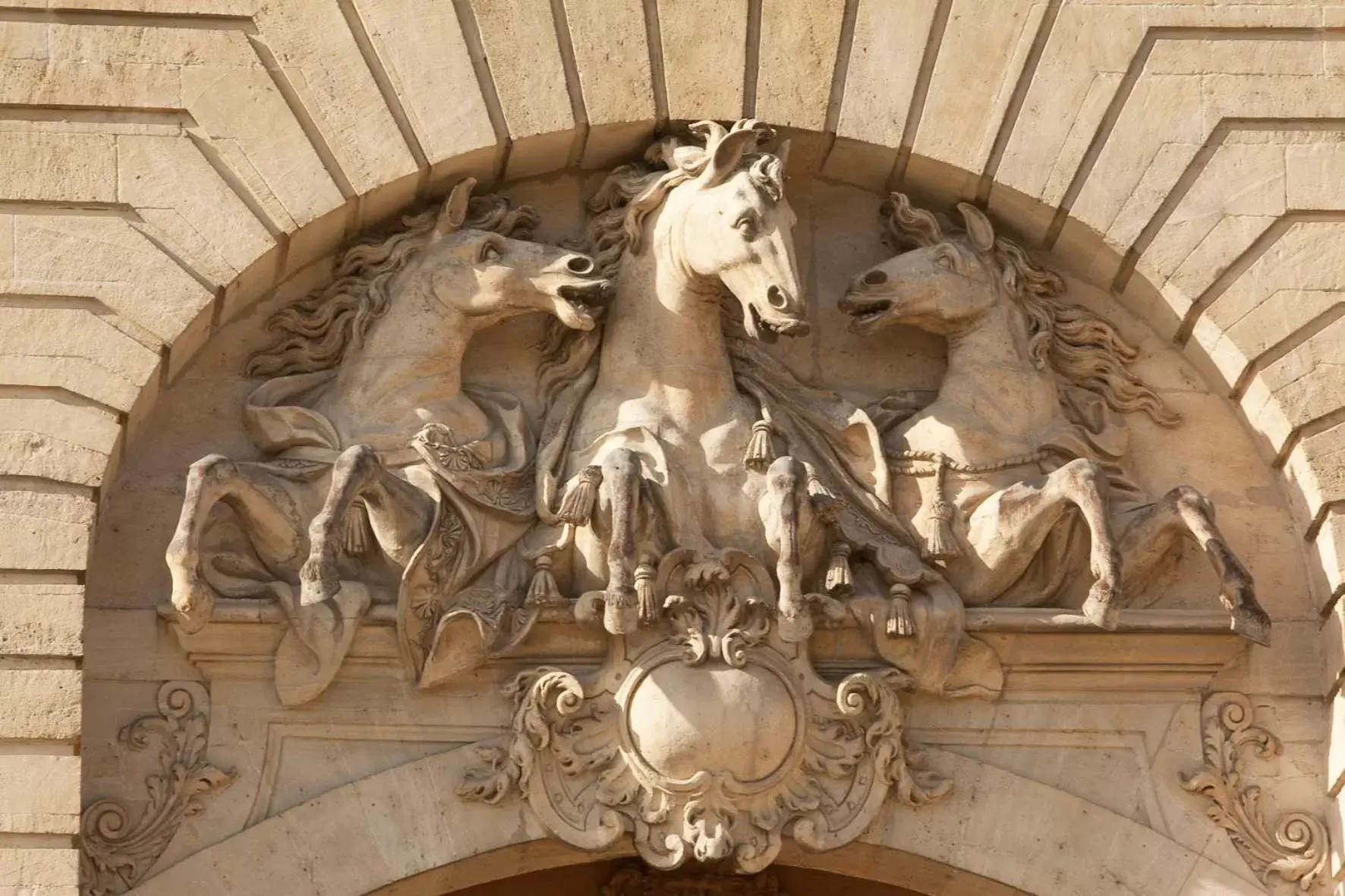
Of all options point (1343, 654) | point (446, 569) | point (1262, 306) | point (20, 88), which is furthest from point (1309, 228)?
point (20, 88)

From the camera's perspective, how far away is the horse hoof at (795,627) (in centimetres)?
1141

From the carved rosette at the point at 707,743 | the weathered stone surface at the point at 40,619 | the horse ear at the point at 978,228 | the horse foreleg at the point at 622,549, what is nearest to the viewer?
the weathered stone surface at the point at 40,619

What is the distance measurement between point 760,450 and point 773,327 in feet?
1.56

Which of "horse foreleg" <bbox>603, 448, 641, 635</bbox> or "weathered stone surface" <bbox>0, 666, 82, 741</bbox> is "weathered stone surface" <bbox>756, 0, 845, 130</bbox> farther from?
"weathered stone surface" <bbox>0, 666, 82, 741</bbox>

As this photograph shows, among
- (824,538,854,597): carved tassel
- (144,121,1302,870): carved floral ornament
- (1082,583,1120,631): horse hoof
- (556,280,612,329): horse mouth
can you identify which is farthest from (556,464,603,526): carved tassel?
(1082,583,1120,631): horse hoof

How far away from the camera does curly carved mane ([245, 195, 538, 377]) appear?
12.0 m

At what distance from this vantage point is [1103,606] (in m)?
11.5

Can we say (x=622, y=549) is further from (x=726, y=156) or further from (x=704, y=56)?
(x=704, y=56)

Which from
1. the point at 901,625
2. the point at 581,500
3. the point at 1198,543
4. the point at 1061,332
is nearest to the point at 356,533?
the point at 581,500

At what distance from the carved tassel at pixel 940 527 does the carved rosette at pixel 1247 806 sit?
3.61 feet

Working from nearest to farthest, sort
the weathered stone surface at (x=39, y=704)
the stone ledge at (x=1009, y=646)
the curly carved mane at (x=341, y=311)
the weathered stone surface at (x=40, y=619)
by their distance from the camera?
the weathered stone surface at (x=39, y=704)
the weathered stone surface at (x=40, y=619)
the stone ledge at (x=1009, y=646)
the curly carved mane at (x=341, y=311)

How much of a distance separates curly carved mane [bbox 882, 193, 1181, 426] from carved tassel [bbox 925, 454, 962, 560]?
0.62m

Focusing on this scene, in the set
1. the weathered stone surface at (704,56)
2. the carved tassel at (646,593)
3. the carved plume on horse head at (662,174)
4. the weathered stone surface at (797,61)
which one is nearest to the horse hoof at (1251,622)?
the carved tassel at (646,593)

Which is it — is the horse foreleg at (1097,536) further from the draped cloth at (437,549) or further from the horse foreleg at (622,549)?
the draped cloth at (437,549)
